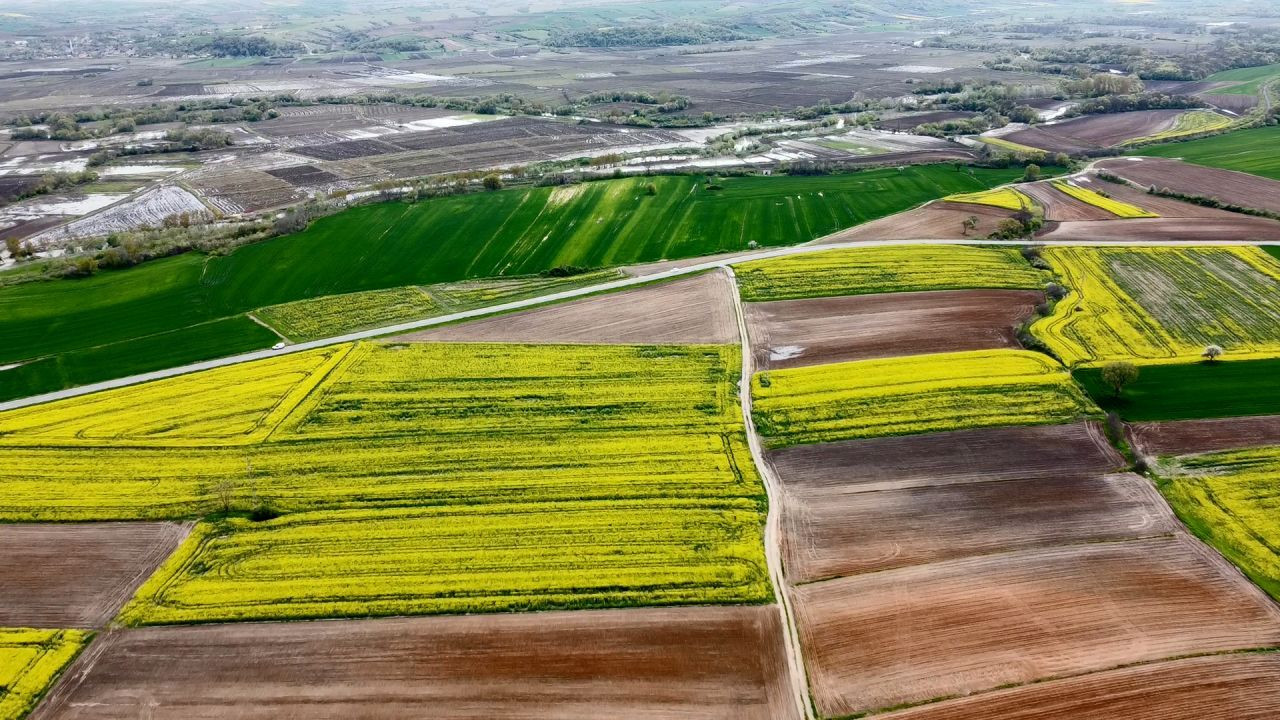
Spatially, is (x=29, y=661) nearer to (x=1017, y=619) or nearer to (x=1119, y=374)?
(x=1017, y=619)

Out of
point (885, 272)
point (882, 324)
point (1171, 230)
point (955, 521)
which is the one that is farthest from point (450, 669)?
point (1171, 230)

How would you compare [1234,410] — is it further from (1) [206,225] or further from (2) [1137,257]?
(1) [206,225]

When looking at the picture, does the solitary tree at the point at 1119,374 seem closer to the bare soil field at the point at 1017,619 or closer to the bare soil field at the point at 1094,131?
the bare soil field at the point at 1017,619

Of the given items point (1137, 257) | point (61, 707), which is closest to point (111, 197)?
point (61, 707)

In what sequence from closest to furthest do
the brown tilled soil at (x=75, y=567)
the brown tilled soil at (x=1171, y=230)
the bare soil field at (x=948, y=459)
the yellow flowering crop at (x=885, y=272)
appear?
the brown tilled soil at (x=75, y=567)
the bare soil field at (x=948, y=459)
the yellow flowering crop at (x=885, y=272)
the brown tilled soil at (x=1171, y=230)

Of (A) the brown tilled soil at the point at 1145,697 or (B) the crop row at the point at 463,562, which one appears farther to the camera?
(B) the crop row at the point at 463,562

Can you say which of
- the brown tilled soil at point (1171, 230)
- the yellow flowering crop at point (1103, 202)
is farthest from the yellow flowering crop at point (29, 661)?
the yellow flowering crop at point (1103, 202)
